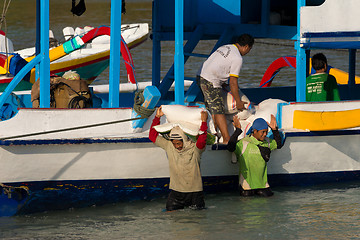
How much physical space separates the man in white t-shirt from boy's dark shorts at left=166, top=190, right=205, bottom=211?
0.88 meters

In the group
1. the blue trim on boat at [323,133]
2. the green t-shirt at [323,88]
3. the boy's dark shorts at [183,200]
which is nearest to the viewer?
the boy's dark shorts at [183,200]

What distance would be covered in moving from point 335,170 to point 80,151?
11.2ft

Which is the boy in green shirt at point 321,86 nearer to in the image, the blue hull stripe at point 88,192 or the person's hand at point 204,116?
the blue hull stripe at point 88,192

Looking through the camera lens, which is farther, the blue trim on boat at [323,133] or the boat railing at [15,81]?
the blue trim on boat at [323,133]

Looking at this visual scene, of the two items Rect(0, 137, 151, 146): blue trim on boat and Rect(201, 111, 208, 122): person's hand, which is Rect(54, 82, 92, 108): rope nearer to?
Rect(0, 137, 151, 146): blue trim on boat

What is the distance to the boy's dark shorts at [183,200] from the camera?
8.37 meters

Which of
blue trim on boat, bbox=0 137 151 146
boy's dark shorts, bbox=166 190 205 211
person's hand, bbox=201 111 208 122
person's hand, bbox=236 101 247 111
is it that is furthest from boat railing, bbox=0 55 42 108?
person's hand, bbox=236 101 247 111

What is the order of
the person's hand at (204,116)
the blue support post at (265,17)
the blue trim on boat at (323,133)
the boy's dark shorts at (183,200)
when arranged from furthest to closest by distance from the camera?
the blue support post at (265,17), the blue trim on boat at (323,133), the boy's dark shorts at (183,200), the person's hand at (204,116)

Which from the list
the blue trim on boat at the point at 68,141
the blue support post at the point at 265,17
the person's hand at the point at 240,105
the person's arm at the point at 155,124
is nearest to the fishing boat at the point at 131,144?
the blue trim on boat at the point at 68,141

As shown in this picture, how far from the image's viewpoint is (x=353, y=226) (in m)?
7.91

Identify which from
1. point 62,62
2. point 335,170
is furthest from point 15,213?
point 62,62

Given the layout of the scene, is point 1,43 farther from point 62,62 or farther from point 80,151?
point 80,151

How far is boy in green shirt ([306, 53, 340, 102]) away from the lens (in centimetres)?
981

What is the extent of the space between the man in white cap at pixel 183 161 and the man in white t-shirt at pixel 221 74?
623mm
